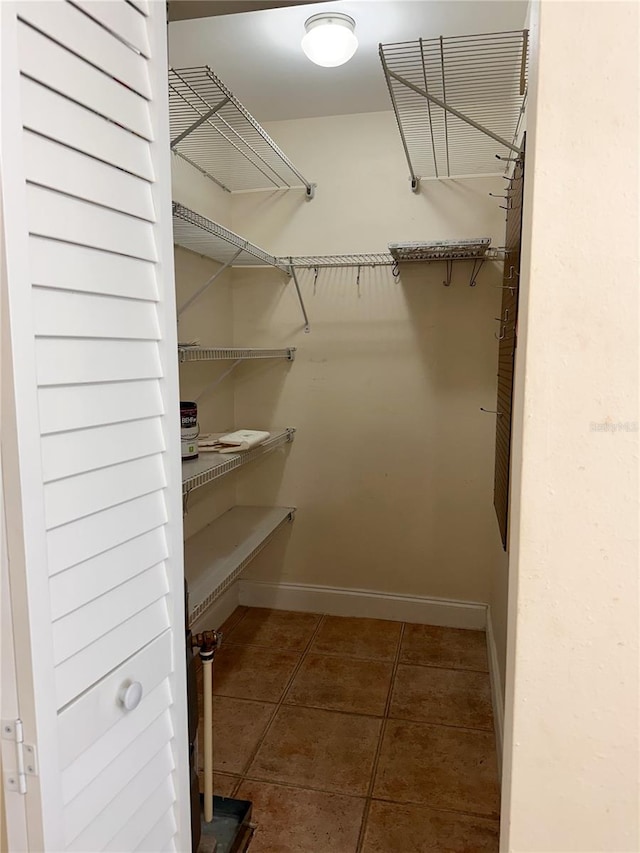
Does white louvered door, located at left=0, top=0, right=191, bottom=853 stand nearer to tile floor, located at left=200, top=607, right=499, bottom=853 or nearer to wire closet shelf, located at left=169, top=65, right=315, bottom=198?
tile floor, located at left=200, top=607, right=499, bottom=853

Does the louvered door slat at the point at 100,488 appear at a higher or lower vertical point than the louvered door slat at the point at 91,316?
lower

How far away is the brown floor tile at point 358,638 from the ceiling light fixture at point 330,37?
7.52ft

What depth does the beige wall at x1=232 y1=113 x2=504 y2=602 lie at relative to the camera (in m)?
2.71

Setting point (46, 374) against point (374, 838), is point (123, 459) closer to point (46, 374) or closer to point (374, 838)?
point (46, 374)

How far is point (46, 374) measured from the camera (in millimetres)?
832

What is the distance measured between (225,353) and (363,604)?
1500 millimetres

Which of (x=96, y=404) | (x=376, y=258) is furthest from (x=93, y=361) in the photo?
(x=376, y=258)

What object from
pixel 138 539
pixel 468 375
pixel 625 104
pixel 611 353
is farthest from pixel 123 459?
pixel 468 375

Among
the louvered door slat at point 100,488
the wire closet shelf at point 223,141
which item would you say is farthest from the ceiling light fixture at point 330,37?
the louvered door slat at point 100,488

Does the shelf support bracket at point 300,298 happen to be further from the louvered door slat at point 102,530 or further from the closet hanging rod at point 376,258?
the louvered door slat at point 102,530

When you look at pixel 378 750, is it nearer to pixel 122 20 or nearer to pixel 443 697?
pixel 443 697

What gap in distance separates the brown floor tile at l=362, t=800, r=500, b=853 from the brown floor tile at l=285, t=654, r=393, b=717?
0.48 meters

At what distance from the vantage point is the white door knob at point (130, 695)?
1.01m

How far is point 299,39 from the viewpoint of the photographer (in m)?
1.98
